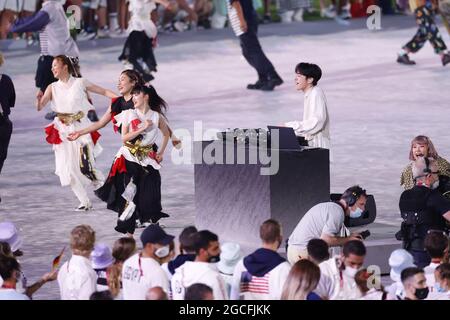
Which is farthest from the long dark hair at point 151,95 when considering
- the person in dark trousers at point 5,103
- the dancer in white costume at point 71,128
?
the person in dark trousers at point 5,103

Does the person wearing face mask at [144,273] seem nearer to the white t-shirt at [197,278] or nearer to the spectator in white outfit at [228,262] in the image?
the white t-shirt at [197,278]

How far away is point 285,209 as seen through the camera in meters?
13.5

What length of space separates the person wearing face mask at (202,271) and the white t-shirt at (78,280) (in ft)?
2.16

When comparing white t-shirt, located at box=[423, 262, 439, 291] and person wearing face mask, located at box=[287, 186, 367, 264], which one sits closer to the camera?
white t-shirt, located at box=[423, 262, 439, 291]

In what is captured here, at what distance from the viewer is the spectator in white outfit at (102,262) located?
36.5 ft

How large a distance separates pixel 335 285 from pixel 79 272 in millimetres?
1776

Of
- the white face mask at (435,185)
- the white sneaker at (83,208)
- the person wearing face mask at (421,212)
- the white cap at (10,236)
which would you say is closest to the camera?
the white cap at (10,236)

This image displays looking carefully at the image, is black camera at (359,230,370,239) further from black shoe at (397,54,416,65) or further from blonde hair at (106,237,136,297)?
black shoe at (397,54,416,65)

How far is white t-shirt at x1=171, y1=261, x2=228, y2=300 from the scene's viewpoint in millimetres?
10359

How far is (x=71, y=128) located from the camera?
634 inches

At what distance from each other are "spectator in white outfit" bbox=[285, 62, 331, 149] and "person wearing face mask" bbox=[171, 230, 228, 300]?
3740 mm

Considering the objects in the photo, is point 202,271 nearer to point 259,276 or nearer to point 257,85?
point 259,276

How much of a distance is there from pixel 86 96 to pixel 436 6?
12108mm

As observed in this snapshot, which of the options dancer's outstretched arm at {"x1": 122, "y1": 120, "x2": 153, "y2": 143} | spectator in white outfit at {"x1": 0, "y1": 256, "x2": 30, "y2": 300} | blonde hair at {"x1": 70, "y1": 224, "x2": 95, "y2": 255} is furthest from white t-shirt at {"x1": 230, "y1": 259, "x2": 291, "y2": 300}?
dancer's outstretched arm at {"x1": 122, "y1": 120, "x2": 153, "y2": 143}
